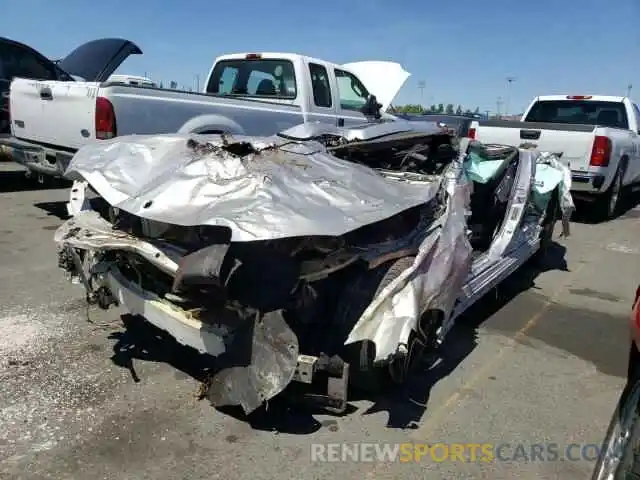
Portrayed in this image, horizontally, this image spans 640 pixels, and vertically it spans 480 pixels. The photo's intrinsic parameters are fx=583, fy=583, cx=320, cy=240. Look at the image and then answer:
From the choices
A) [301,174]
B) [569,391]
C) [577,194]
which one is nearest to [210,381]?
[301,174]

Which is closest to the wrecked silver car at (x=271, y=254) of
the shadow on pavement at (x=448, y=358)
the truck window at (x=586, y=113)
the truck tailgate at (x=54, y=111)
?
the shadow on pavement at (x=448, y=358)

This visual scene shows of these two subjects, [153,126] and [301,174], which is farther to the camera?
[153,126]

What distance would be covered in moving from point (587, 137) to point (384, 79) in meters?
3.21

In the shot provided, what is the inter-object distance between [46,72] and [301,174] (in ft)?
26.5

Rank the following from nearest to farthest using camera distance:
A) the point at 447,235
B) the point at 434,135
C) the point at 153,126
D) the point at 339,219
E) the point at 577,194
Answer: the point at 339,219 → the point at 447,235 → the point at 434,135 → the point at 153,126 → the point at 577,194

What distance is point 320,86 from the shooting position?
8.15m

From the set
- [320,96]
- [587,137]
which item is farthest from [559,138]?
[320,96]

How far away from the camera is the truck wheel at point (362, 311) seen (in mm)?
3146

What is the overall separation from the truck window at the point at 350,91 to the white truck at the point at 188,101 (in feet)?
0.05

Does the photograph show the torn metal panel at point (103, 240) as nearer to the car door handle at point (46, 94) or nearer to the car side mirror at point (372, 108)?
the car door handle at point (46, 94)

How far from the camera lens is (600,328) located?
488 cm

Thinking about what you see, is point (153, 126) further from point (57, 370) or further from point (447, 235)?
point (447, 235)

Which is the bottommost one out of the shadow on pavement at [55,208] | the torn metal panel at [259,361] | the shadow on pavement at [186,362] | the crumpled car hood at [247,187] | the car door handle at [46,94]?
the shadow on pavement at [186,362]

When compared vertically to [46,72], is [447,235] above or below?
below
